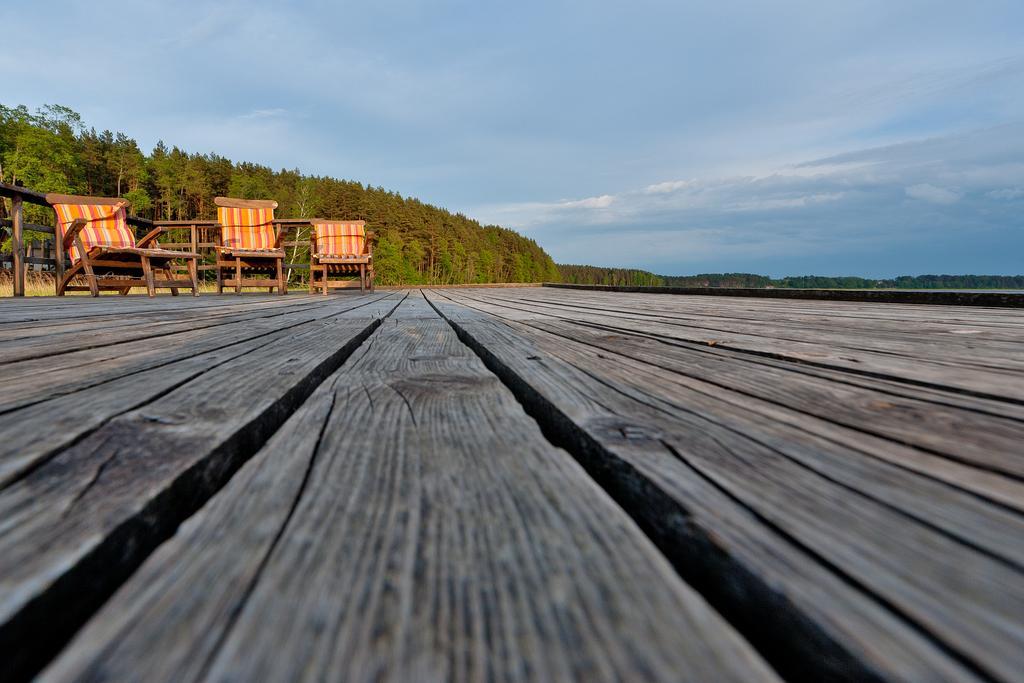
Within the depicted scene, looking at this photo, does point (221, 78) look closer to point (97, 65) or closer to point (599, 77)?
point (97, 65)

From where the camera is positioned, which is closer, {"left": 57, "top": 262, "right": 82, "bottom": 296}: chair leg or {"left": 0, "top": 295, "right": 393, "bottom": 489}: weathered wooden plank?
{"left": 0, "top": 295, "right": 393, "bottom": 489}: weathered wooden plank

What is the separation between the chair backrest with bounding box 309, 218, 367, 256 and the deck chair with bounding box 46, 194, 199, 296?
2987mm

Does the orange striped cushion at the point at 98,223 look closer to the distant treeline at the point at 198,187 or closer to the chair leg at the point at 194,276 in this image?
the chair leg at the point at 194,276

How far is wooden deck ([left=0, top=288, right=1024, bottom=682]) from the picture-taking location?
0.96 feet

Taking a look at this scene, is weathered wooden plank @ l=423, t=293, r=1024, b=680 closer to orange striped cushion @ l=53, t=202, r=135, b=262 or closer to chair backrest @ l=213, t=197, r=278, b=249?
orange striped cushion @ l=53, t=202, r=135, b=262

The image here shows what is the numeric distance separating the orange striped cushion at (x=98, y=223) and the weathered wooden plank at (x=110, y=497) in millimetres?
7847

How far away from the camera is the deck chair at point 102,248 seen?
6.28 m

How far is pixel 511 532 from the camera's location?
Result: 45cm

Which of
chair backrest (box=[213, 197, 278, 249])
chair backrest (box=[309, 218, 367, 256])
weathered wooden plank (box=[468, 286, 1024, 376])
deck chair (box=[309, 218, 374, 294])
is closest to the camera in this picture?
weathered wooden plank (box=[468, 286, 1024, 376])

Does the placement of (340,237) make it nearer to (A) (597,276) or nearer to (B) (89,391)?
(B) (89,391)

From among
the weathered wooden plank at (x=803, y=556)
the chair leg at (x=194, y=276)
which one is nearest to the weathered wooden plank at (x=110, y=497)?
the weathered wooden plank at (x=803, y=556)

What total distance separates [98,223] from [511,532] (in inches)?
361

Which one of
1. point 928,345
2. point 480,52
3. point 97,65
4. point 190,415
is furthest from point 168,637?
point 97,65

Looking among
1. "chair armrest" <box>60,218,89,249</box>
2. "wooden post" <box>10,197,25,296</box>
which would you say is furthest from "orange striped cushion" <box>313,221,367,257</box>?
"wooden post" <box>10,197,25,296</box>
